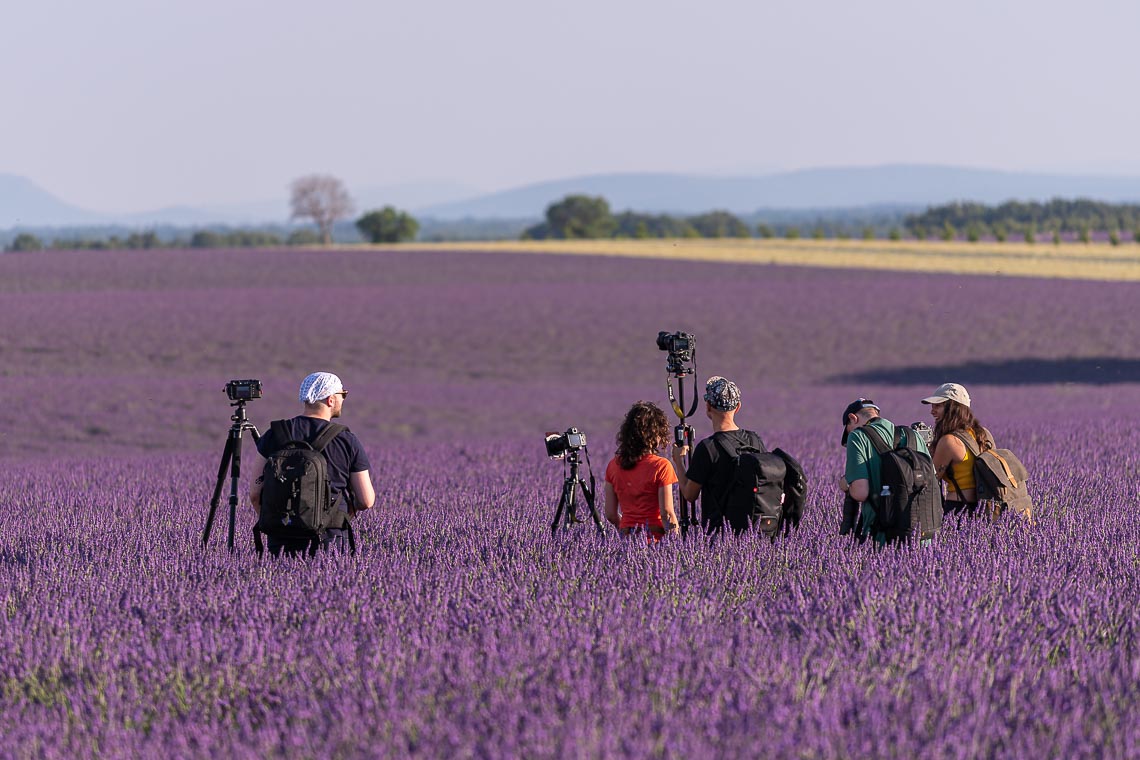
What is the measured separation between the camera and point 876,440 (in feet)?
18.7

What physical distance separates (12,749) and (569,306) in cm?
2960

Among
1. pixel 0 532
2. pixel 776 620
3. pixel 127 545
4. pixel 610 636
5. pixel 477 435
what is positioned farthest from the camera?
pixel 477 435

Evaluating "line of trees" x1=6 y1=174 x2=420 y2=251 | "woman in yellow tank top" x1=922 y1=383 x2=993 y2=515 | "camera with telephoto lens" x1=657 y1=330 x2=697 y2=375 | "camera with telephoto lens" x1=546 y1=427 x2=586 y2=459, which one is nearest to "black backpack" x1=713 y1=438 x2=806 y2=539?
"camera with telephoto lens" x1=546 y1=427 x2=586 y2=459

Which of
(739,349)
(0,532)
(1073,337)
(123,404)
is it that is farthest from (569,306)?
(0,532)

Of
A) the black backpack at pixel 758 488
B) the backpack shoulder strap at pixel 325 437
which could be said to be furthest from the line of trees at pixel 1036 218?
the backpack shoulder strap at pixel 325 437

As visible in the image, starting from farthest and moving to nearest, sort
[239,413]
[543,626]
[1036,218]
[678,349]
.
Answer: [1036,218], [678,349], [239,413], [543,626]

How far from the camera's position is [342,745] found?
3193mm

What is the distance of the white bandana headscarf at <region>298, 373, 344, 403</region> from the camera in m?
5.36

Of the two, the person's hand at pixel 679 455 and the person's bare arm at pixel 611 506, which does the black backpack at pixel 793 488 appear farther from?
the person's bare arm at pixel 611 506

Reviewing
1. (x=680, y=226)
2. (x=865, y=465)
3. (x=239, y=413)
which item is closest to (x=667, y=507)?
(x=865, y=465)

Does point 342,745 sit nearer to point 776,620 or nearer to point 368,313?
point 776,620

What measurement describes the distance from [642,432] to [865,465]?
3.18 ft

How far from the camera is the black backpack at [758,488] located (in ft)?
18.8

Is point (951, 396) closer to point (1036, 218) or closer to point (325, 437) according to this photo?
point (325, 437)
